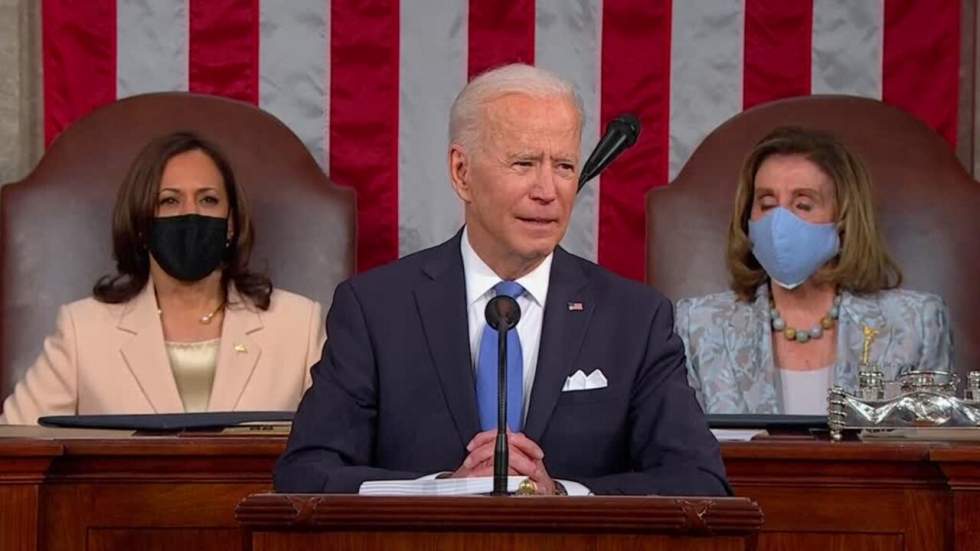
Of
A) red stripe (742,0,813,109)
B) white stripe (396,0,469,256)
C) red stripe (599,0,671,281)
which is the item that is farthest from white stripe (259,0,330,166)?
red stripe (742,0,813,109)

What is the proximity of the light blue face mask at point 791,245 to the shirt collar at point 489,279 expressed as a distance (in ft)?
5.29

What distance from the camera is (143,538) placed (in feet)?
14.1

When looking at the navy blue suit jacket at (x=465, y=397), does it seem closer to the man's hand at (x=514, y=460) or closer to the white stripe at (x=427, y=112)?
the man's hand at (x=514, y=460)

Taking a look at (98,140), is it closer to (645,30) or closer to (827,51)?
(645,30)

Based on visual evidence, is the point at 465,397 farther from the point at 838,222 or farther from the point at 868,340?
the point at 838,222

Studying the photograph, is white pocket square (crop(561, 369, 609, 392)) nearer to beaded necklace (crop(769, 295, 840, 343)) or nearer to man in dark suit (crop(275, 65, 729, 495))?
man in dark suit (crop(275, 65, 729, 495))

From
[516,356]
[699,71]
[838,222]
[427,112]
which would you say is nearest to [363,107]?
[427,112]

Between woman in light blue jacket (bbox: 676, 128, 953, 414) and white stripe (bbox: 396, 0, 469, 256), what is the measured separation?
122 centimetres

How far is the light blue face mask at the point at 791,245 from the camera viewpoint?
17.5ft

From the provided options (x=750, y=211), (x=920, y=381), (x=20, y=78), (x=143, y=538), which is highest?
(x=20, y=78)

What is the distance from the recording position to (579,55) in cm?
652

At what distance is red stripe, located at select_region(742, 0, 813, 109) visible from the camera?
6.48 metres

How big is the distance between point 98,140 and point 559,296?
272 centimetres

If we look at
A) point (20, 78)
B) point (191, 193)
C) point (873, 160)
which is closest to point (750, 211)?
point (873, 160)
